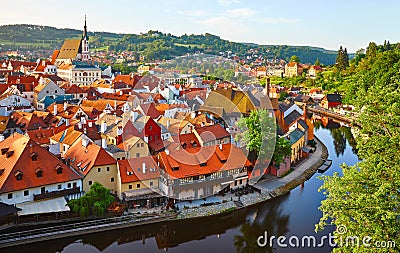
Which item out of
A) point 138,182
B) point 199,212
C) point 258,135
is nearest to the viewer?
point 199,212

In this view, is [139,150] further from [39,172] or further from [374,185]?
[374,185]

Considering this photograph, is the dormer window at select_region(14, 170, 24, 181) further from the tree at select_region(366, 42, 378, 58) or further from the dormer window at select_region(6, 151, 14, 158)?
the tree at select_region(366, 42, 378, 58)

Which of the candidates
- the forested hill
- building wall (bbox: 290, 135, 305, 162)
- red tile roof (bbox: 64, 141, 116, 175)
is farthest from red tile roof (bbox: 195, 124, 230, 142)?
the forested hill

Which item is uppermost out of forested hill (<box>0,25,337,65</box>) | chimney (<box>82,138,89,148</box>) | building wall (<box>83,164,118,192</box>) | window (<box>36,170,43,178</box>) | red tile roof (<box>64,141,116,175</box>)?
forested hill (<box>0,25,337,65</box>)

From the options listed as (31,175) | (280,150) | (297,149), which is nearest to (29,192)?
(31,175)

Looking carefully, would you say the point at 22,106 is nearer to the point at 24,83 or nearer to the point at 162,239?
the point at 24,83

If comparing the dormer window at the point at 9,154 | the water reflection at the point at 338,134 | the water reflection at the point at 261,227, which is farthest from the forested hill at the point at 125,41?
the dormer window at the point at 9,154

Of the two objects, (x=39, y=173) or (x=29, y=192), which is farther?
(x=39, y=173)

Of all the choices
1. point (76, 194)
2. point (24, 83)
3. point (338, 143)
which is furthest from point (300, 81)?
point (76, 194)
